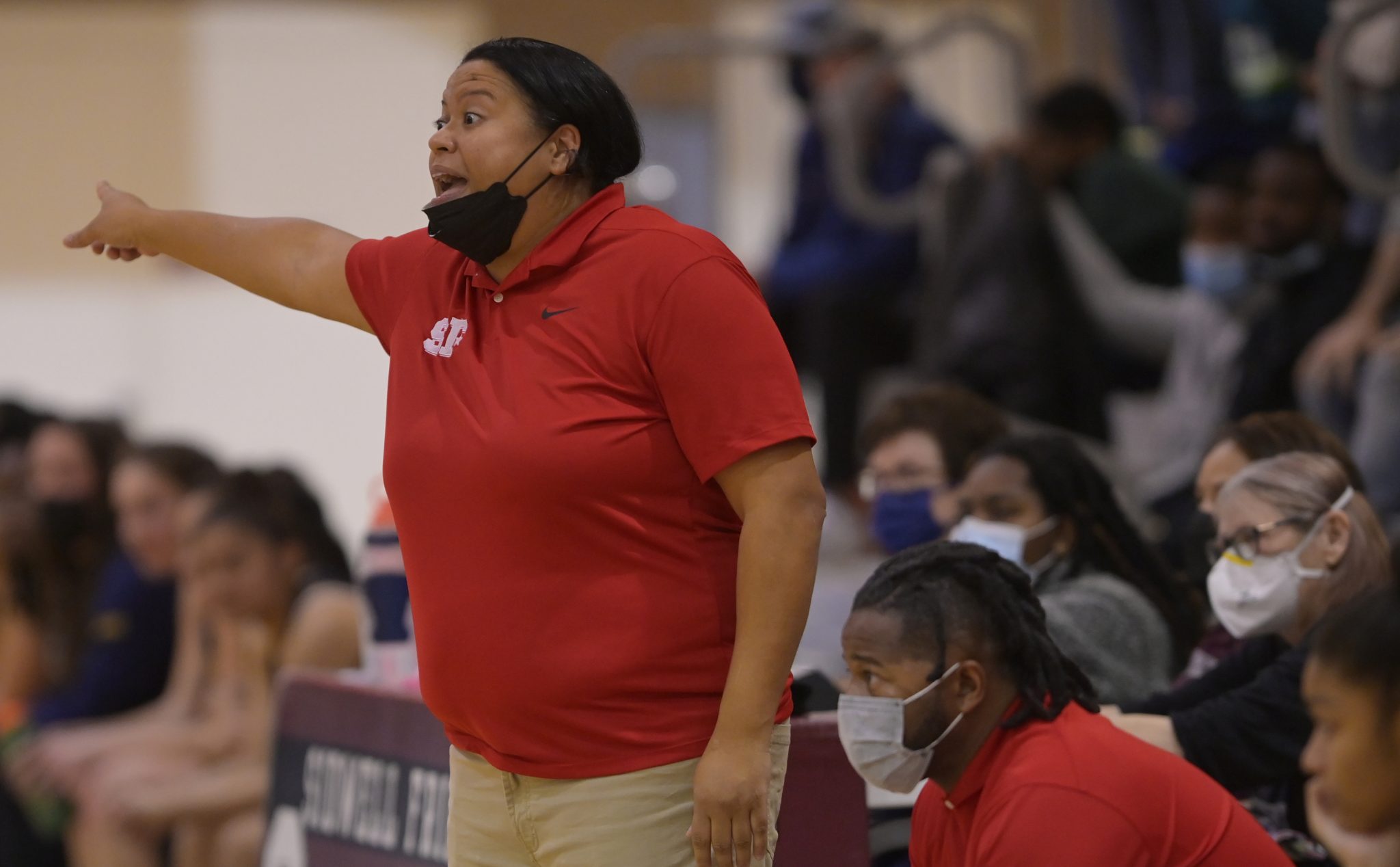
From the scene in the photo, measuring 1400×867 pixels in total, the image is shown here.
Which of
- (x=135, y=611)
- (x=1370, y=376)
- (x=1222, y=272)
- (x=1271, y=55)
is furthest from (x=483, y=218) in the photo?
(x=1271, y=55)

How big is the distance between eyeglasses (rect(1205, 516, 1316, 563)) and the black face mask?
4.75 ft

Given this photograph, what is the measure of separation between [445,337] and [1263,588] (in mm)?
1495

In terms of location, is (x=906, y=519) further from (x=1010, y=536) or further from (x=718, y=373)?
(x=718, y=373)

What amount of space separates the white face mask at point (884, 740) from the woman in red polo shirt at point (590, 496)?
30cm

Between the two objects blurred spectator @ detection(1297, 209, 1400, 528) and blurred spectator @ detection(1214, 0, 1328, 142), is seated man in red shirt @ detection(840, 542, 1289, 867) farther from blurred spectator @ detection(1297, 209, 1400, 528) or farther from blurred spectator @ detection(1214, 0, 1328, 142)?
blurred spectator @ detection(1214, 0, 1328, 142)

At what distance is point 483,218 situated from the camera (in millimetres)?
2465

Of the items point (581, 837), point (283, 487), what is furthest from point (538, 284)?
point (283, 487)

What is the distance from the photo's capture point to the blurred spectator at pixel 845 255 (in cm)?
700

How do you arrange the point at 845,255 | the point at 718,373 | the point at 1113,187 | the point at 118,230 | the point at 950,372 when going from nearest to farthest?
1. the point at 718,373
2. the point at 118,230
3. the point at 950,372
4. the point at 1113,187
5. the point at 845,255

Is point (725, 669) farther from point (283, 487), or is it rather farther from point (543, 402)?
point (283, 487)

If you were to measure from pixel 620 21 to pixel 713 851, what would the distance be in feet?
33.1

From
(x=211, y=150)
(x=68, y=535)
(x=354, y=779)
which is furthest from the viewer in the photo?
(x=211, y=150)

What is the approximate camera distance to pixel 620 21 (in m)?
11.9

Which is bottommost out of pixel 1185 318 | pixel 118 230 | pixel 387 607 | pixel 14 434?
pixel 14 434
